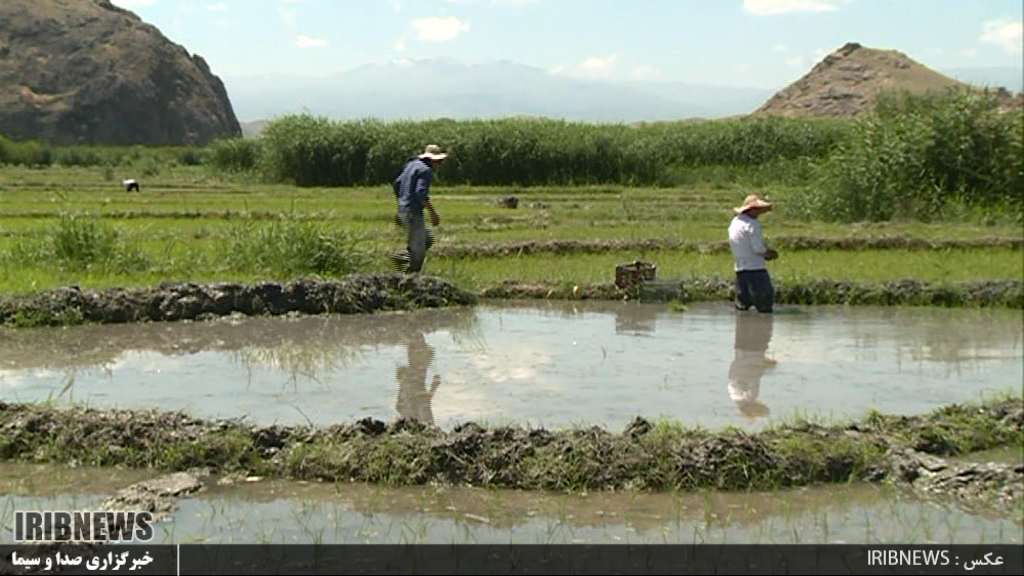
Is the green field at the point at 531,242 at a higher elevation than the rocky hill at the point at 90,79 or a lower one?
lower

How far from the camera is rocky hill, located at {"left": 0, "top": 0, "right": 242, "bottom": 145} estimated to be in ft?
208

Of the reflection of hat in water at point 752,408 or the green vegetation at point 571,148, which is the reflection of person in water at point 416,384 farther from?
the green vegetation at point 571,148

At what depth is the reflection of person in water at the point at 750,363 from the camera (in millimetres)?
7037

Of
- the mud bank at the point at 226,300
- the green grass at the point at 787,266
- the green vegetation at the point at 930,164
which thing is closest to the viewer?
the mud bank at the point at 226,300

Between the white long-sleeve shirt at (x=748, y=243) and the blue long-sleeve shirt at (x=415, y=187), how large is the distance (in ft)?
9.33

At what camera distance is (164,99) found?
70188 mm

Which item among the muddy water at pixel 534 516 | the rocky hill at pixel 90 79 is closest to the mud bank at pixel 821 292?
the muddy water at pixel 534 516

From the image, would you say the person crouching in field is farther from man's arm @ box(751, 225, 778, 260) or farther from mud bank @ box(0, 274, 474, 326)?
man's arm @ box(751, 225, 778, 260)

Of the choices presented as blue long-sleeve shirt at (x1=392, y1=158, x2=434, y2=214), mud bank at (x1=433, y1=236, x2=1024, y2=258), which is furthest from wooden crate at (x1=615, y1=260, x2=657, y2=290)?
mud bank at (x1=433, y1=236, x2=1024, y2=258)

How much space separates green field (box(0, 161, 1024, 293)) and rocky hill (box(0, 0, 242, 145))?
44717 millimetres

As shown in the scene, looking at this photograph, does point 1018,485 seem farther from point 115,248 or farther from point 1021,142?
point 115,248

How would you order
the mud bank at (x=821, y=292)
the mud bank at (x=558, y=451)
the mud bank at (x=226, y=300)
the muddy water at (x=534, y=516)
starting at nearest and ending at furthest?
the muddy water at (x=534, y=516) < the mud bank at (x=558, y=451) < the mud bank at (x=226, y=300) < the mud bank at (x=821, y=292)

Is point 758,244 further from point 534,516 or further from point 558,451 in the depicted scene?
point 534,516

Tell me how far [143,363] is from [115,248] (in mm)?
4005
